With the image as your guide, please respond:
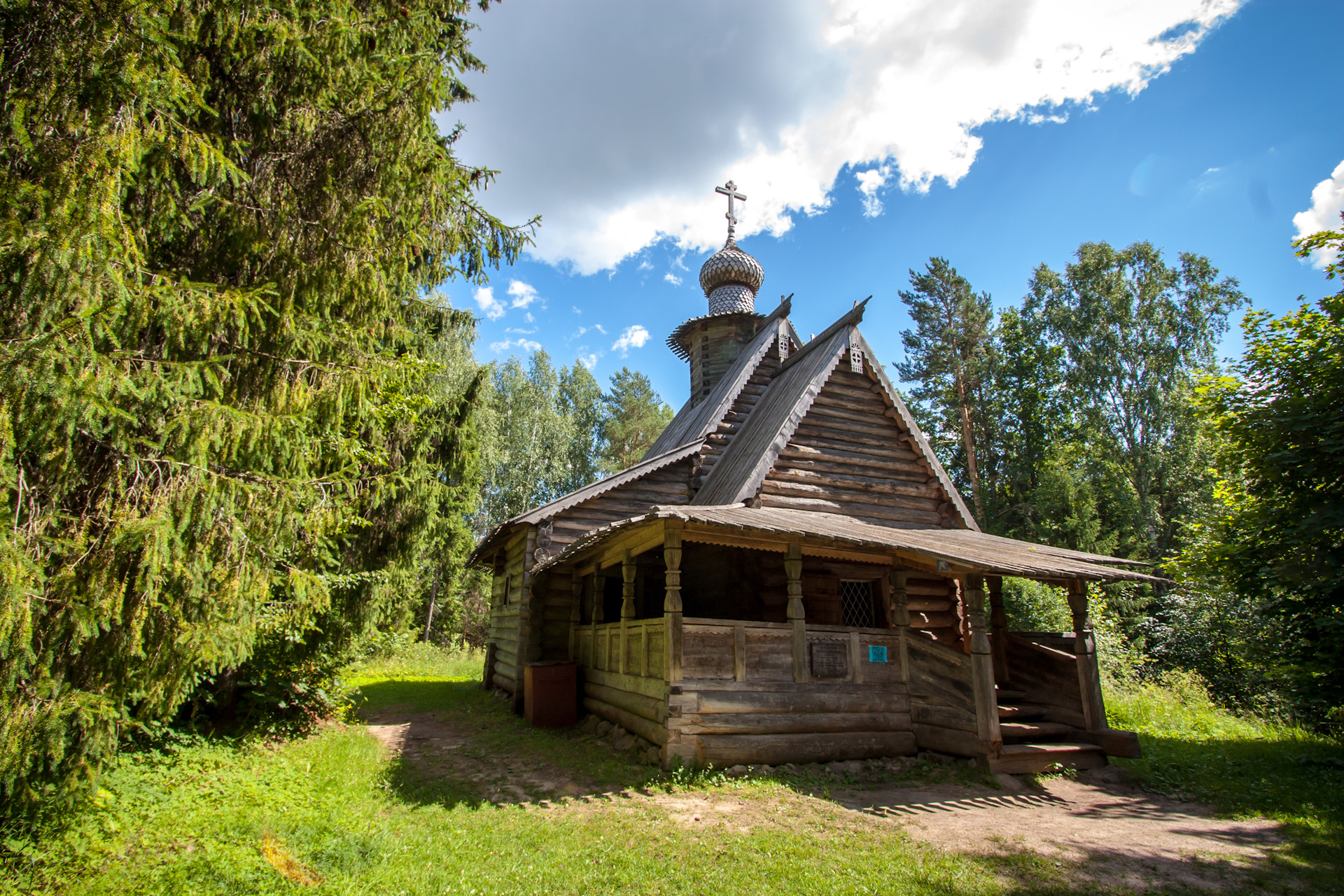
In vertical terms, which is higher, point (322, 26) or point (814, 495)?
point (322, 26)

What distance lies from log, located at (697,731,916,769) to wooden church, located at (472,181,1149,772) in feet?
0.07

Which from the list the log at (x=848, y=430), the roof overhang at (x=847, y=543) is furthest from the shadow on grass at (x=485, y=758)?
the log at (x=848, y=430)

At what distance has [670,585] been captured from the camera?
810cm

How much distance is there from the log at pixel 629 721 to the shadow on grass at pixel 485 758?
0.37 metres

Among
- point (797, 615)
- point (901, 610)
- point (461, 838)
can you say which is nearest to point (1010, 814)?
point (901, 610)

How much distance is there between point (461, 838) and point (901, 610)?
20.1ft

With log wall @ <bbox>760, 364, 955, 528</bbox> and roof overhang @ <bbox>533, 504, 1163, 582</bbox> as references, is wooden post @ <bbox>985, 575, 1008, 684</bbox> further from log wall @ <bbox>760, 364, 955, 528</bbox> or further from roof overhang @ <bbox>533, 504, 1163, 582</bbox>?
log wall @ <bbox>760, 364, 955, 528</bbox>

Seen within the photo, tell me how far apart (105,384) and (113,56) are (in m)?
2.40

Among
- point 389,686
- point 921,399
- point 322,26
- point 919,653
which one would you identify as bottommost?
point 389,686

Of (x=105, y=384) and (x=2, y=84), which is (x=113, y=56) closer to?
(x=2, y=84)

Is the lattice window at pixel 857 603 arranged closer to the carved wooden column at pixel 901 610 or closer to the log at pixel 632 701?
the carved wooden column at pixel 901 610

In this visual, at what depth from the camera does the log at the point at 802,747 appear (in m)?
7.77

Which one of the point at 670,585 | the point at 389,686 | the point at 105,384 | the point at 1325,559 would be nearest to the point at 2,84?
the point at 105,384

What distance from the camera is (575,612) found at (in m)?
13.2
